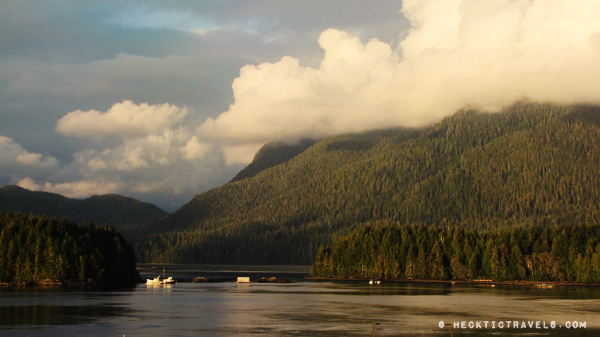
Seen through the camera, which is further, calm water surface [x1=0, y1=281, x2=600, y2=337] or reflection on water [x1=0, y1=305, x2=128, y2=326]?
reflection on water [x1=0, y1=305, x2=128, y2=326]

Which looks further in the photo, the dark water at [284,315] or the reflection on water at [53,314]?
the reflection on water at [53,314]

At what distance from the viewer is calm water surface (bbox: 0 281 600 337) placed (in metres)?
92.8

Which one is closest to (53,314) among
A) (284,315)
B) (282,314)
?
(282,314)

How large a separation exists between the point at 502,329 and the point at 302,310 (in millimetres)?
41842

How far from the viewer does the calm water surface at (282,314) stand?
92.8 m

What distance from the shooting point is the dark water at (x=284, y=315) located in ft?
305

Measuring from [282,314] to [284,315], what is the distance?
2125 mm

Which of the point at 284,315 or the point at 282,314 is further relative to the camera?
the point at 282,314

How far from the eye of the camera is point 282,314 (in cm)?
11788

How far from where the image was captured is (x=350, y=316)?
374 feet

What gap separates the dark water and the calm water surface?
141 millimetres

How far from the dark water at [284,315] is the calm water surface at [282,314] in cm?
14

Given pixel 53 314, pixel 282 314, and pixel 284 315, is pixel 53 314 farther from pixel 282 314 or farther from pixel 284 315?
pixel 284 315

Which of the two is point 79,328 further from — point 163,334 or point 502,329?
point 502,329
